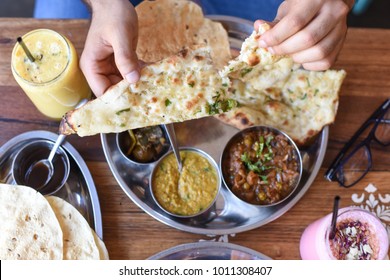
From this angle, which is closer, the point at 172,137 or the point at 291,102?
the point at 172,137

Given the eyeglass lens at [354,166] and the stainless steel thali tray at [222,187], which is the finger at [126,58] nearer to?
the stainless steel thali tray at [222,187]

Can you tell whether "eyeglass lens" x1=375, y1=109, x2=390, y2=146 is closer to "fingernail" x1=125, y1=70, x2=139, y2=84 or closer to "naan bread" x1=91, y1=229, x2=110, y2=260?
"fingernail" x1=125, y1=70, x2=139, y2=84

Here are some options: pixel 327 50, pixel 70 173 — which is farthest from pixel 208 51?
pixel 70 173

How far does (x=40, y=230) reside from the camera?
1850mm

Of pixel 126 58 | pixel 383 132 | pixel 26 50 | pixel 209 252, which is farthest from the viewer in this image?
pixel 383 132

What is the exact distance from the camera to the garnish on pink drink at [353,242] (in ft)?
5.76

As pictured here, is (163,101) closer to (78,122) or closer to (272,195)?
(78,122)

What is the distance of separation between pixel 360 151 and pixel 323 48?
621 millimetres

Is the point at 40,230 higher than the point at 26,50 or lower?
lower

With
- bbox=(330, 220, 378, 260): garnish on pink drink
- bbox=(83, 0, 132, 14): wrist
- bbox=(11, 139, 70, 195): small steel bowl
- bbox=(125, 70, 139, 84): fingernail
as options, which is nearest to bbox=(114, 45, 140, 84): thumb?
bbox=(125, 70, 139, 84): fingernail

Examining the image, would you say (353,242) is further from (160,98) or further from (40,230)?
(40,230)

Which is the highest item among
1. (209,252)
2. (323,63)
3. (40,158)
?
(323,63)

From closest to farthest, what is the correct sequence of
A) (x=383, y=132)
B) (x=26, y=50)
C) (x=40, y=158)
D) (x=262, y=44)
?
1. (x=262, y=44)
2. (x=26, y=50)
3. (x=40, y=158)
4. (x=383, y=132)

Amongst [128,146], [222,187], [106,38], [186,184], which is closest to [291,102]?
[222,187]
